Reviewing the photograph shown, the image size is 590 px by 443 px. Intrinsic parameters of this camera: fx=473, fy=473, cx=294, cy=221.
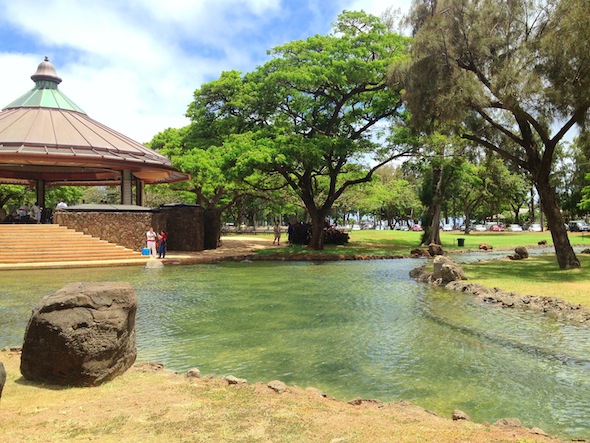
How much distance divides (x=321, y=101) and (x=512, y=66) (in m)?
13.2

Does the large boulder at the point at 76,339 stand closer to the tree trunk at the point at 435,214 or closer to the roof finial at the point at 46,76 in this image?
the tree trunk at the point at 435,214

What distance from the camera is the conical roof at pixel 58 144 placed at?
25219 millimetres

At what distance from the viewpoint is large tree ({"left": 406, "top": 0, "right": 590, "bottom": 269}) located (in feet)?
43.5

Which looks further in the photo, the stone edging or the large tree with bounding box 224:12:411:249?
the large tree with bounding box 224:12:411:249

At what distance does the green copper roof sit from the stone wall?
478 inches

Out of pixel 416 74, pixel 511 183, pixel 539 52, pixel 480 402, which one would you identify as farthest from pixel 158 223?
pixel 511 183

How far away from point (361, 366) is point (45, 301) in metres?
3.96

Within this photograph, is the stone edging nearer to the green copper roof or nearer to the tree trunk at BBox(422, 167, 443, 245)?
the tree trunk at BBox(422, 167, 443, 245)

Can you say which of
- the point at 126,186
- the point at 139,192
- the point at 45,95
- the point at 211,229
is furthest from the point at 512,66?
the point at 45,95

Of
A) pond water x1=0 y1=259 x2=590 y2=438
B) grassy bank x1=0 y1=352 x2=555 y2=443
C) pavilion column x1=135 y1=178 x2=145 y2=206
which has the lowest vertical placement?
pond water x1=0 y1=259 x2=590 y2=438

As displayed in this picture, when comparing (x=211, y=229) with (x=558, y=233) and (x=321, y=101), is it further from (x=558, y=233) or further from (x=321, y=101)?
(x=558, y=233)

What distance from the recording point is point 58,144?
2609 centimetres

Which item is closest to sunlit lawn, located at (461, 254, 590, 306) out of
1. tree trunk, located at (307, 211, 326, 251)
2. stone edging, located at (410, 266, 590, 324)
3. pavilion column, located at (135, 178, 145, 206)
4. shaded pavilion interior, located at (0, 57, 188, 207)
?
stone edging, located at (410, 266, 590, 324)

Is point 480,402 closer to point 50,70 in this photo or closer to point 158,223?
point 158,223
